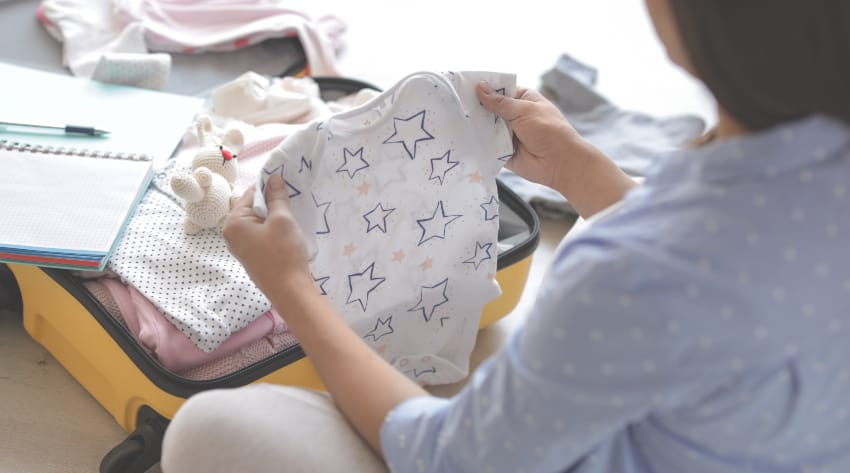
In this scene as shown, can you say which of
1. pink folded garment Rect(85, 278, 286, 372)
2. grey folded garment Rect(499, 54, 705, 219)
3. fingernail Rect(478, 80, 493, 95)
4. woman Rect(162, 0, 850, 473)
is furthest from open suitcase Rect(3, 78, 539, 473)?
grey folded garment Rect(499, 54, 705, 219)

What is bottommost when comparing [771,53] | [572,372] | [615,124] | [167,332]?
[615,124]

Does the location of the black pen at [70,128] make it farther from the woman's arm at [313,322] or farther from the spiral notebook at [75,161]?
the woman's arm at [313,322]

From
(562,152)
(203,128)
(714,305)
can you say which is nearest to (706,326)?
(714,305)

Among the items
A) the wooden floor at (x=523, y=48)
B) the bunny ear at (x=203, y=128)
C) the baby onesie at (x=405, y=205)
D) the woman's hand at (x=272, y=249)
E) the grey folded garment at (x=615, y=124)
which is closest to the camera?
the woman's hand at (x=272, y=249)

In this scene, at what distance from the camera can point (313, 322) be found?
0.74 metres

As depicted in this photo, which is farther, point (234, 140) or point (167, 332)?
point (234, 140)

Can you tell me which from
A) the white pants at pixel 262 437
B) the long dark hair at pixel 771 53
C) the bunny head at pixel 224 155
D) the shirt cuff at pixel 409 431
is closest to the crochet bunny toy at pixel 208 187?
the bunny head at pixel 224 155

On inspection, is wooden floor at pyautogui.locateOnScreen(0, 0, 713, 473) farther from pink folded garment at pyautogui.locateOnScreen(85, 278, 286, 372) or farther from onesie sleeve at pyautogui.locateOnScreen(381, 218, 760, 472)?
onesie sleeve at pyautogui.locateOnScreen(381, 218, 760, 472)

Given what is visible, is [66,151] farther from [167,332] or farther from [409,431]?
[409,431]

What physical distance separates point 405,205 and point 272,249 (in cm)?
23

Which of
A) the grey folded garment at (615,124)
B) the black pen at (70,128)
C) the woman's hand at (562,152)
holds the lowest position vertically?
the grey folded garment at (615,124)

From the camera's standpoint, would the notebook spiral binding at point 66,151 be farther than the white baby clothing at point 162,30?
No

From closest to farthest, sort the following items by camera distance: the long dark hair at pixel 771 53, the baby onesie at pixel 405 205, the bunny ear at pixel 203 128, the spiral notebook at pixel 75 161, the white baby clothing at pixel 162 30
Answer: the long dark hair at pixel 771 53 < the baby onesie at pixel 405 205 < the spiral notebook at pixel 75 161 < the bunny ear at pixel 203 128 < the white baby clothing at pixel 162 30

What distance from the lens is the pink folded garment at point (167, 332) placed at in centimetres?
96
